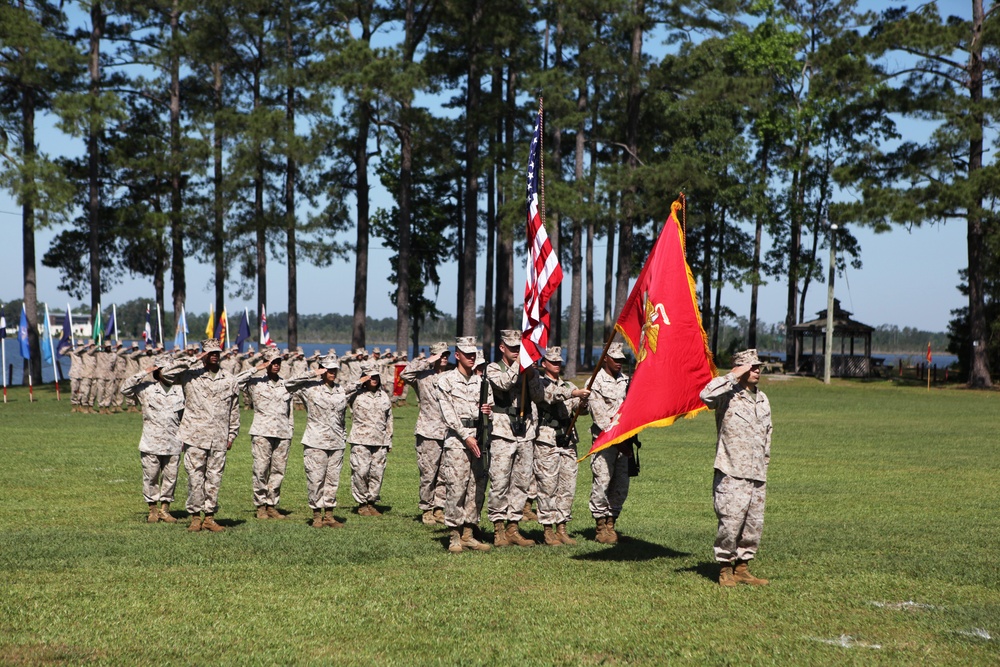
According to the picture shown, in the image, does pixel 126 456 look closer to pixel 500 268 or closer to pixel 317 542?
pixel 317 542

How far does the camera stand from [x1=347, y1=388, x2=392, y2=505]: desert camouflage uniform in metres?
13.9

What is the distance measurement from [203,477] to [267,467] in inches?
46.2

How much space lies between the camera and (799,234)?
174ft

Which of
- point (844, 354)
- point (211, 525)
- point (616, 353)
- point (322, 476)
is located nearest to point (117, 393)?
point (322, 476)

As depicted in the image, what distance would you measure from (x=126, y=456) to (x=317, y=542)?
9735 mm

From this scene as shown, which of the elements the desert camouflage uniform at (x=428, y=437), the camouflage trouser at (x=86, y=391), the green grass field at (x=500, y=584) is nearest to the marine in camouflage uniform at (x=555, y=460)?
the green grass field at (x=500, y=584)

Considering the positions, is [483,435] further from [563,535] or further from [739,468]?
[739,468]

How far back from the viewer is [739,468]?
9.11m

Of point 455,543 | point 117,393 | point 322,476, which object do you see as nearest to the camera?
point 455,543

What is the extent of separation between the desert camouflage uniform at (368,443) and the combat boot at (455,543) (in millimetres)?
3117

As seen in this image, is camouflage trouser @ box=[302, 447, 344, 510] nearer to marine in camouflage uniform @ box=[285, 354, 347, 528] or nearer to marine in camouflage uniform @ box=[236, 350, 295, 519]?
marine in camouflage uniform @ box=[285, 354, 347, 528]

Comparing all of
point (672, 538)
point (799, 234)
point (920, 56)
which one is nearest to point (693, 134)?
point (799, 234)

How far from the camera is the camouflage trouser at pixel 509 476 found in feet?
35.6

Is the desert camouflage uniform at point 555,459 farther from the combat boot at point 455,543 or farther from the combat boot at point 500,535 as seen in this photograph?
the combat boot at point 455,543
